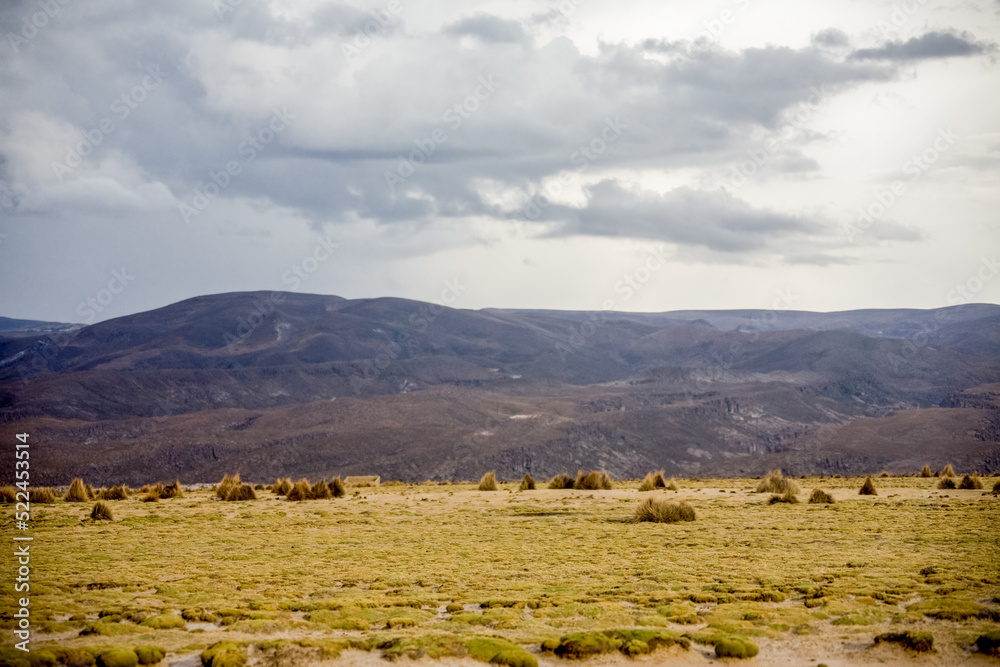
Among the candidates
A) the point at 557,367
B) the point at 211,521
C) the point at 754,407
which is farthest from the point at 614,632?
the point at 557,367

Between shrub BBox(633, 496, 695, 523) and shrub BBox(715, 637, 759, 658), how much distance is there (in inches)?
503

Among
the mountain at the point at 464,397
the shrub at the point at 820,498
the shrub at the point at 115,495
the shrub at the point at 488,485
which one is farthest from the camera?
the mountain at the point at 464,397

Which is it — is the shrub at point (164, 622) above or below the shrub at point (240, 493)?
above

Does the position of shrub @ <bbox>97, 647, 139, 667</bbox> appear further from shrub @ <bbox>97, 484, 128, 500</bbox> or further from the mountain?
the mountain

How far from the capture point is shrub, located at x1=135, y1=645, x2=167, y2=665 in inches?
374

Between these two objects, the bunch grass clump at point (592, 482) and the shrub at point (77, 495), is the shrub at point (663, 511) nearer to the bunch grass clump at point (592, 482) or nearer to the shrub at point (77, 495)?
the bunch grass clump at point (592, 482)

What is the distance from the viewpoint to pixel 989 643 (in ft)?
32.2

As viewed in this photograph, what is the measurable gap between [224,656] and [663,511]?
628 inches

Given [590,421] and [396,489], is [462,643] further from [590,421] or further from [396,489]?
[590,421]

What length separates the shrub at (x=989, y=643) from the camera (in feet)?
31.9

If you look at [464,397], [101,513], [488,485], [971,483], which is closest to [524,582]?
[101,513]

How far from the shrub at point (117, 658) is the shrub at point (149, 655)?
0.22 ft

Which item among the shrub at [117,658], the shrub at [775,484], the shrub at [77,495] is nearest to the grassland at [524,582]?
the shrub at [117,658]

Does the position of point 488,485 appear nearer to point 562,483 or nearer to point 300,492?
point 562,483
